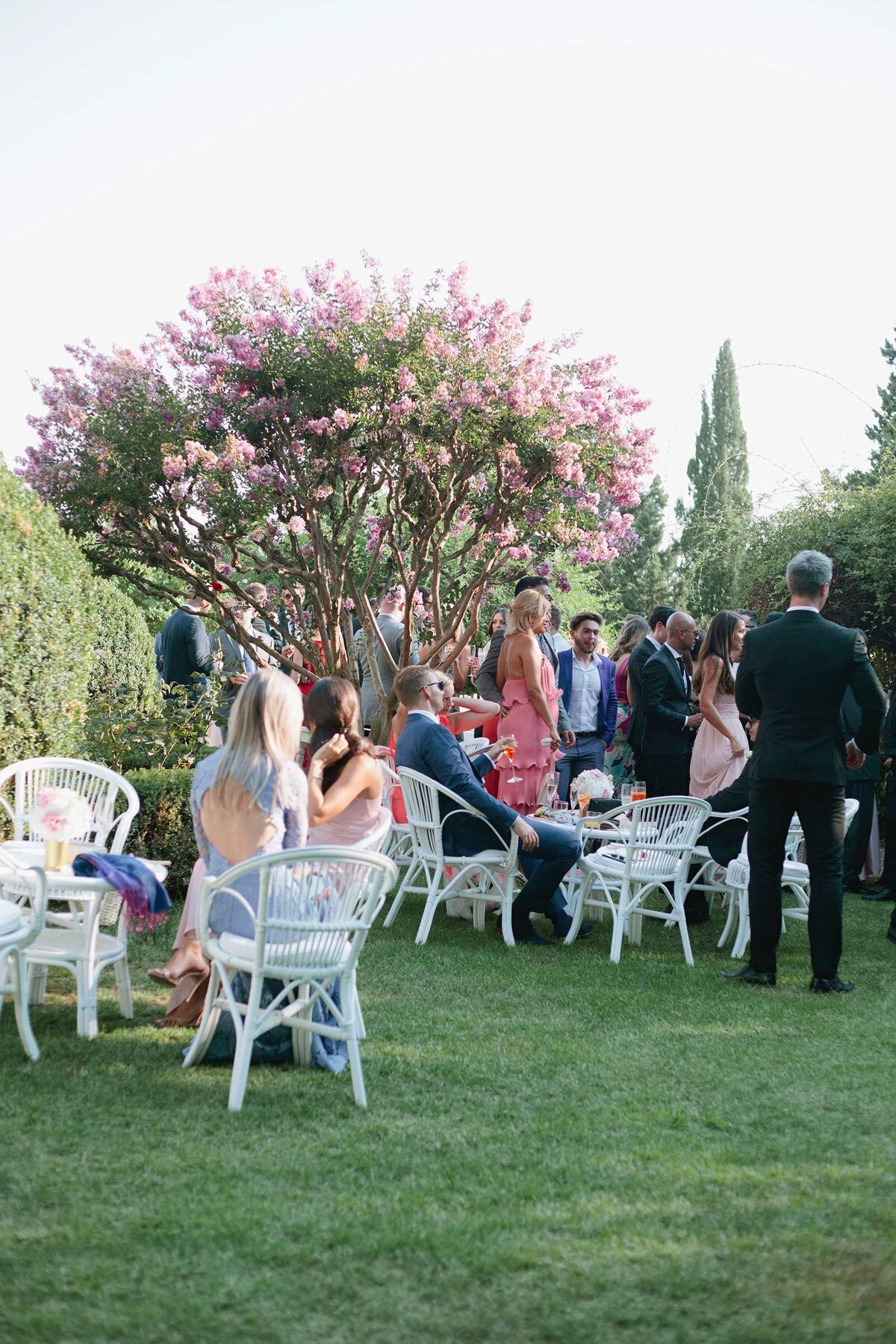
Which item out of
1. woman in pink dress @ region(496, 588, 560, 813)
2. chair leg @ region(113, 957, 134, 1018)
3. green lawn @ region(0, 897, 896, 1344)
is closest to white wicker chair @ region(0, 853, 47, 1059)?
green lawn @ region(0, 897, 896, 1344)

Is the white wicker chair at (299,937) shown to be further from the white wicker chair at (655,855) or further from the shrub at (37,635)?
the shrub at (37,635)

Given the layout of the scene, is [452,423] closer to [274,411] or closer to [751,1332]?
[274,411]

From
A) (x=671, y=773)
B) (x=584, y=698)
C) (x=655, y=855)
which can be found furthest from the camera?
(x=584, y=698)

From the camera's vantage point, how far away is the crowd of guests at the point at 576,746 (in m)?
4.18

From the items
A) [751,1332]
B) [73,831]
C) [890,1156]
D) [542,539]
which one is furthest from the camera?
[542,539]

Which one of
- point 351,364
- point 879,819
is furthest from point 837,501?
Answer: point 351,364

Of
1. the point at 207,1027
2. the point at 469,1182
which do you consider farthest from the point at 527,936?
the point at 469,1182

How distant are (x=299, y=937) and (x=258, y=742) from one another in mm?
696

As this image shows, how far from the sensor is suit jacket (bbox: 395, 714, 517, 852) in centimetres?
627

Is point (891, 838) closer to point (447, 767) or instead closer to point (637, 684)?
point (637, 684)

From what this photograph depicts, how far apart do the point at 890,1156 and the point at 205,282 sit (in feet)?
35.4

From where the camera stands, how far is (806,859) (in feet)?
18.9

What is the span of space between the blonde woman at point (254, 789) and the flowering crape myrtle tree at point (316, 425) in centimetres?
728

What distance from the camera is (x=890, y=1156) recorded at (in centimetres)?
356
